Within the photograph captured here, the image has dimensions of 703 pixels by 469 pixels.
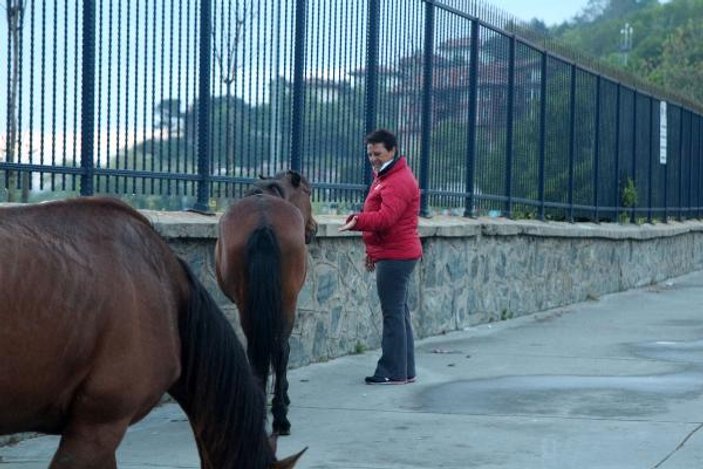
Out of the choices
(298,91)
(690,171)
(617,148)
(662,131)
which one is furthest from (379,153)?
(690,171)

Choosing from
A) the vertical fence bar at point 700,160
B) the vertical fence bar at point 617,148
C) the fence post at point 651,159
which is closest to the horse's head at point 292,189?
the vertical fence bar at point 617,148

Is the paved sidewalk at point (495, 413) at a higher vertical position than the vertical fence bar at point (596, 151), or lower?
lower

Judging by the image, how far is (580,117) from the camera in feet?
68.9

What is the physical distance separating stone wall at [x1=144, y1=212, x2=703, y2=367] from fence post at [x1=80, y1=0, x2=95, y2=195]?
1.56 feet

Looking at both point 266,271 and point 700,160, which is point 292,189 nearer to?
point 266,271

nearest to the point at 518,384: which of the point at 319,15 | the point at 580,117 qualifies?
the point at 319,15

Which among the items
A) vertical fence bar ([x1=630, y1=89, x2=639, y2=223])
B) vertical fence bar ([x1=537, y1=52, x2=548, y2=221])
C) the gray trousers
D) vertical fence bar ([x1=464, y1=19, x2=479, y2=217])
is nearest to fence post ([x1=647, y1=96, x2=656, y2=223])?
vertical fence bar ([x1=630, y1=89, x2=639, y2=223])

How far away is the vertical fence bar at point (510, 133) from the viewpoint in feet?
57.0

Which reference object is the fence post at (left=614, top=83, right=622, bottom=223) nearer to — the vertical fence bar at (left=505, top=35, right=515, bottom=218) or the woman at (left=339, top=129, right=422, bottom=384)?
the vertical fence bar at (left=505, top=35, right=515, bottom=218)

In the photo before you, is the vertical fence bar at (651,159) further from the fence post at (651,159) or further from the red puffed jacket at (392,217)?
the red puffed jacket at (392,217)

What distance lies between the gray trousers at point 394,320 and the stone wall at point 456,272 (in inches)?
34.7

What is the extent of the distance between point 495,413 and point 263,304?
1841 mm

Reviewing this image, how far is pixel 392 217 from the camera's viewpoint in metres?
10.2

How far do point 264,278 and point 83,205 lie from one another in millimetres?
3421
